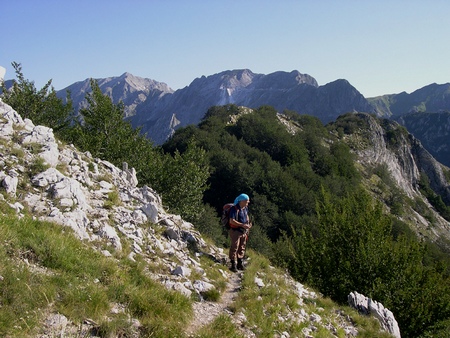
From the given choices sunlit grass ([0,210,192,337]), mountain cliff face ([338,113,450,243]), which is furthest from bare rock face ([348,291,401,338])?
mountain cliff face ([338,113,450,243])

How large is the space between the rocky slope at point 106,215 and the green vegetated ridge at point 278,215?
1407 millimetres

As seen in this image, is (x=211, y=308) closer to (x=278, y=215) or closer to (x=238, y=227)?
(x=238, y=227)

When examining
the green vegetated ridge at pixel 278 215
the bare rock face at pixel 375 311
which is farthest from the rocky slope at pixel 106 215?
the green vegetated ridge at pixel 278 215

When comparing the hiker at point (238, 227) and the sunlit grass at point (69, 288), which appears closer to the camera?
the sunlit grass at point (69, 288)

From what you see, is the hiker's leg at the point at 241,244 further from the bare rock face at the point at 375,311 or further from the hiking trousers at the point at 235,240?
the bare rock face at the point at 375,311

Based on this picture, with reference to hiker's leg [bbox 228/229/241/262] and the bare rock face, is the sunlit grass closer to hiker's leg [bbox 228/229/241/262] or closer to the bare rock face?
hiker's leg [bbox 228/229/241/262]

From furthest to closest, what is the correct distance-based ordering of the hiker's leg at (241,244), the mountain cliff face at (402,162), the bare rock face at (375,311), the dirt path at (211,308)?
the mountain cliff face at (402,162)
the hiker's leg at (241,244)
the bare rock face at (375,311)
the dirt path at (211,308)

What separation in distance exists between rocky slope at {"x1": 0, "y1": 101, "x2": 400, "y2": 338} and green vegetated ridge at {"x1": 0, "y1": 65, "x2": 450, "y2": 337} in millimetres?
1407

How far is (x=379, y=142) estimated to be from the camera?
94812mm

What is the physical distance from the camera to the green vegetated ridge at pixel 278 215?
14.7m

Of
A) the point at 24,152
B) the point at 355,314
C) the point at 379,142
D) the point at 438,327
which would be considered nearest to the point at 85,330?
the point at 24,152

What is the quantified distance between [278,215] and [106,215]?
42482mm

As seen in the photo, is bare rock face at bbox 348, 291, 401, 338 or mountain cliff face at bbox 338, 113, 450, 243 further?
mountain cliff face at bbox 338, 113, 450, 243

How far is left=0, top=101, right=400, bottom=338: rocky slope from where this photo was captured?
7.81 meters
